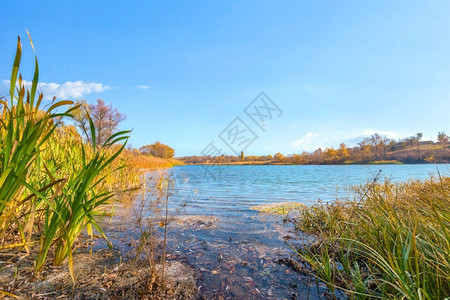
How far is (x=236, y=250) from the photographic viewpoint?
3221 mm

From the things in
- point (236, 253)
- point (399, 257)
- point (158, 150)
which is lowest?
point (236, 253)

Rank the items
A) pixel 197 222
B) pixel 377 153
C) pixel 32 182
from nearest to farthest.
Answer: pixel 32 182 < pixel 197 222 < pixel 377 153

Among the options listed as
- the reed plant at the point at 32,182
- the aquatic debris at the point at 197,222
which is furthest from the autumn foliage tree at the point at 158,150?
the reed plant at the point at 32,182

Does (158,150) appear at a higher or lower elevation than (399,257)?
higher

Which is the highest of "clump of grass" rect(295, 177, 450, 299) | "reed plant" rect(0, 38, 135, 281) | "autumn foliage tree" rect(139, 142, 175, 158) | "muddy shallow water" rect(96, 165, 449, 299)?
"autumn foliage tree" rect(139, 142, 175, 158)

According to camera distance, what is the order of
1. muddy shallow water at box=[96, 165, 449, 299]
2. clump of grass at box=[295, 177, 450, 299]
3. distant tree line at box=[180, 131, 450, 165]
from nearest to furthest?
clump of grass at box=[295, 177, 450, 299] → muddy shallow water at box=[96, 165, 449, 299] → distant tree line at box=[180, 131, 450, 165]

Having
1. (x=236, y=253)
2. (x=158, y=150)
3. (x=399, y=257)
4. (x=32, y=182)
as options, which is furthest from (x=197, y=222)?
(x=158, y=150)

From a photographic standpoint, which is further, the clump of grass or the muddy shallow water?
the muddy shallow water

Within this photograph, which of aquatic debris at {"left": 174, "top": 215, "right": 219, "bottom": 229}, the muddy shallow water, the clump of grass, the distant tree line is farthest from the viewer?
the distant tree line

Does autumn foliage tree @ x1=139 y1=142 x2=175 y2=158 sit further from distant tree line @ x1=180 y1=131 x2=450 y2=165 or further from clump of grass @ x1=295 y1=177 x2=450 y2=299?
clump of grass @ x1=295 y1=177 x2=450 y2=299

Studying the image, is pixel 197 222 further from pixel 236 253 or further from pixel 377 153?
pixel 377 153

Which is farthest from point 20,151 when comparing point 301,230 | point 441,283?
point 301,230

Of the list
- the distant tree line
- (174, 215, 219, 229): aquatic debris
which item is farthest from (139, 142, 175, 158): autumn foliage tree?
(174, 215, 219, 229): aquatic debris

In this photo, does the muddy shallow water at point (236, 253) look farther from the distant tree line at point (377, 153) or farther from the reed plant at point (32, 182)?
the distant tree line at point (377, 153)
